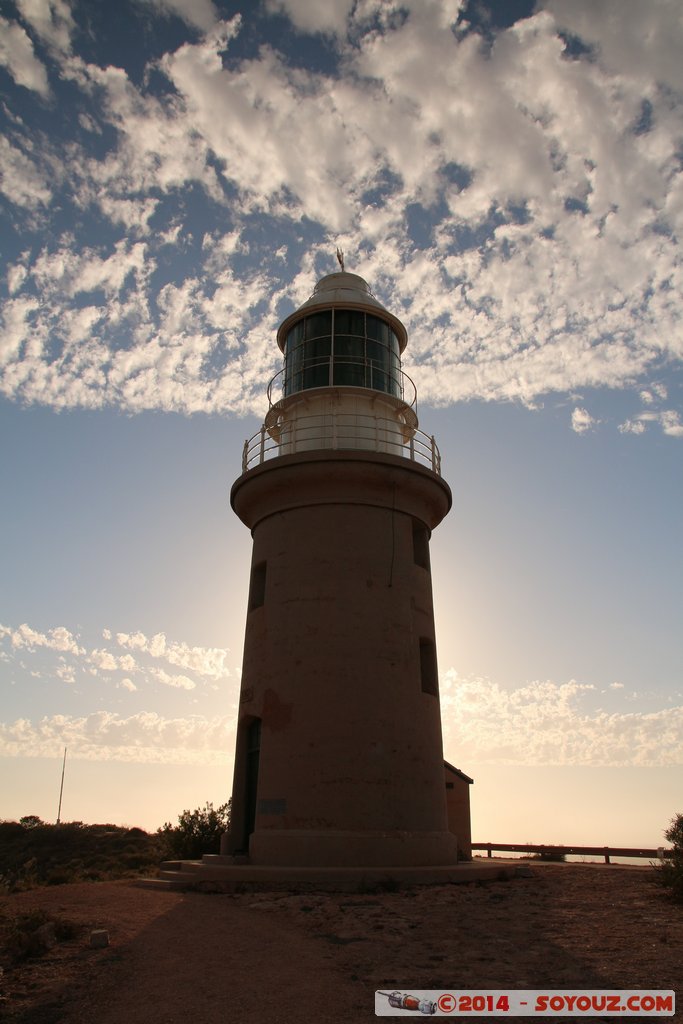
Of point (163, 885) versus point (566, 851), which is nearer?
point (163, 885)

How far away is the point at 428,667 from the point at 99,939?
8.75 metres

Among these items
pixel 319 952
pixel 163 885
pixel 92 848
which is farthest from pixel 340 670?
pixel 92 848

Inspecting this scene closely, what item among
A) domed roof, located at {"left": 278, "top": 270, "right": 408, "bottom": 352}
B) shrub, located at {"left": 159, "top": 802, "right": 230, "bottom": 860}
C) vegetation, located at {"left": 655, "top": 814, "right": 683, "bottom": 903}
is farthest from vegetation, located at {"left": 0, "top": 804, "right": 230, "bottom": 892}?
domed roof, located at {"left": 278, "top": 270, "right": 408, "bottom": 352}

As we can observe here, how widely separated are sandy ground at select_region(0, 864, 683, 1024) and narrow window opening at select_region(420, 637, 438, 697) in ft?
14.3

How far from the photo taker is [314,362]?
16438 mm

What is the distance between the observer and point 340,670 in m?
14.0

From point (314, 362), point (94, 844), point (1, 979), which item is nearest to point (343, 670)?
point (314, 362)

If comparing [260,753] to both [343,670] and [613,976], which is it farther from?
[613,976]

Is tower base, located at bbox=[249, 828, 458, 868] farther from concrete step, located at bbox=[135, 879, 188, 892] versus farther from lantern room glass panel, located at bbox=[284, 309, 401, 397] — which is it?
lantern room glass panel, located at bbox=[284, 309, 401, 397]

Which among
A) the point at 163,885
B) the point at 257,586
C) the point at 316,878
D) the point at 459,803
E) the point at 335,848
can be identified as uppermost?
the point at 257,586

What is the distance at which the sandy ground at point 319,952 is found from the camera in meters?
6.04

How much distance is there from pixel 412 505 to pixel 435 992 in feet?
35.1

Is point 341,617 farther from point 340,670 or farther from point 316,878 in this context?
point 316,878

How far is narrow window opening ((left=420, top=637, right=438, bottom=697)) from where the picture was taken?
50.2ft
